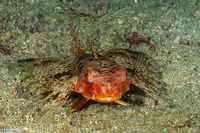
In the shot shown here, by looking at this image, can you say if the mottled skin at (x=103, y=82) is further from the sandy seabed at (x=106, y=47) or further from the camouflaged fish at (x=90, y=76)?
the sandy seabed at (x=106, y=47)

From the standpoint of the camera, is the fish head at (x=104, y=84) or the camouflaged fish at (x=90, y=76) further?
the camouflaged fish at (x=90, y=76)

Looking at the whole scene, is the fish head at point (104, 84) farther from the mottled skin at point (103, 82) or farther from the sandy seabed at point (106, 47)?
the sandy seabed at point (106, 47)

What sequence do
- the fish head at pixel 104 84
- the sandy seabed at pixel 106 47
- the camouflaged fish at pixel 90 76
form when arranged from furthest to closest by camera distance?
1. the sandy seabed at pixel 106 47
2. the camouflaged fish at pixel 90 76
3. the fish head at pixel 104 84

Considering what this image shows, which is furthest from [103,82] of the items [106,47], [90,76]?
[106,47]

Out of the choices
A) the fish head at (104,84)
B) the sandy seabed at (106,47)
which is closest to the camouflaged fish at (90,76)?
the fish head at (104,84)

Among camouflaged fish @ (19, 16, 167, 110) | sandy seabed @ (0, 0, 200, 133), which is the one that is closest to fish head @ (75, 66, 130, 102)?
camouflaged fish @ (19, 16, 167, 110)

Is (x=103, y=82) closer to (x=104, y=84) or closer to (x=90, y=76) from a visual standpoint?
(x=104, y=84)

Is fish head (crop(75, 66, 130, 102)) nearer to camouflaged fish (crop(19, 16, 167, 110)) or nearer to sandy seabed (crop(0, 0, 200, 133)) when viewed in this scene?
camouflaged fish (crop(19, 16, 167, 110))

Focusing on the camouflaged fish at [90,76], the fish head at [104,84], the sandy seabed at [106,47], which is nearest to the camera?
the fish head at [104,84]
